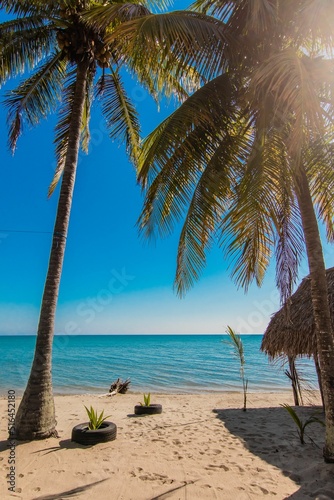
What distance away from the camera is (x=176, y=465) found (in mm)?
4594

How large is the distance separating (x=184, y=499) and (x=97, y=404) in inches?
299

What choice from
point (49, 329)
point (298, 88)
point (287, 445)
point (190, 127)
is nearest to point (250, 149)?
point (190, 127)

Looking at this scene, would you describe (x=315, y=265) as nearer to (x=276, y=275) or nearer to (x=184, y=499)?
(x=276, y=275)

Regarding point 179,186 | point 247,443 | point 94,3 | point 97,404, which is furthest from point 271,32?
point 97,404

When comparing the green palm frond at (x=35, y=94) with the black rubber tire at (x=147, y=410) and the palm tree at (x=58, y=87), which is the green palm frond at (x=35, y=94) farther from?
the black rubber tire at (x=147, y=410)

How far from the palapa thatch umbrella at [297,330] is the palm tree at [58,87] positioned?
16.8 ft

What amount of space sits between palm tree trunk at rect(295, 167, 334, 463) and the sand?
0.70 metres

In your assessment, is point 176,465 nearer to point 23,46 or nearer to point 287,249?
point 287,249

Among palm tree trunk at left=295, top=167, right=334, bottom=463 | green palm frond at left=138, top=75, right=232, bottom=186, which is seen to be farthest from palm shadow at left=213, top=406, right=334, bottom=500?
green palm frond at left=138, top=75, right=232, bottom=186

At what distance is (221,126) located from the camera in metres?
5.01

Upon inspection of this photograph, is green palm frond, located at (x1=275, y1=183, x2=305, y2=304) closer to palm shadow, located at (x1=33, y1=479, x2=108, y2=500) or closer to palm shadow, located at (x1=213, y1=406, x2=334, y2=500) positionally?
palm shadow, located at (x1=213, y1=406, x2=334, y2=500)

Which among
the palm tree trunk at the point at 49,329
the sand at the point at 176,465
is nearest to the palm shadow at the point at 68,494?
the sand at the point at 176,465

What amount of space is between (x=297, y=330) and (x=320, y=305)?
3.73 metres

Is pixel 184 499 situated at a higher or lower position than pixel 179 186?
lower
